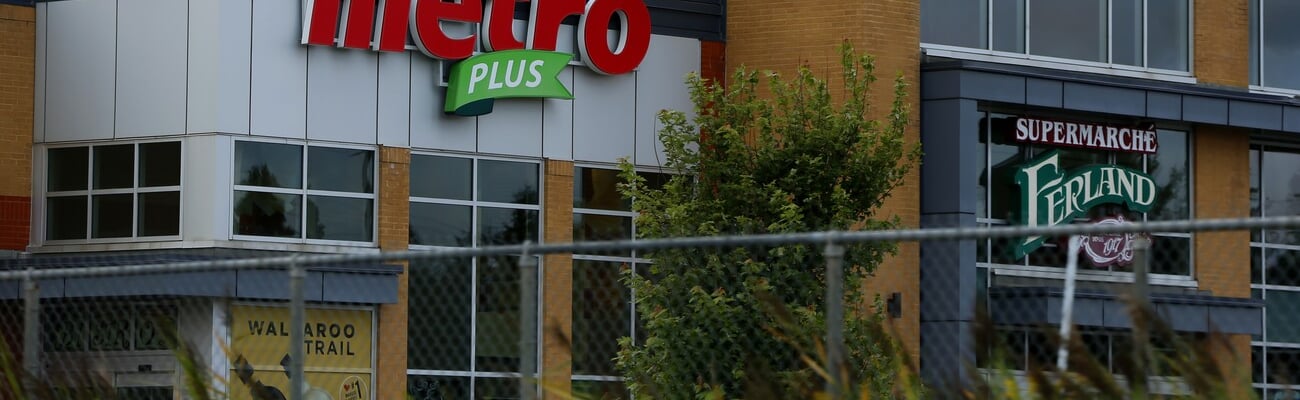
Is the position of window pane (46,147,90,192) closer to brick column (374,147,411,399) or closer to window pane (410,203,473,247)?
brick column (374,147,411,399)

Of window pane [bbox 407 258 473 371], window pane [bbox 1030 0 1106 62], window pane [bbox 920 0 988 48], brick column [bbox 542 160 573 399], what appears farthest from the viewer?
window pane [bbox 1030 0 1106 62]

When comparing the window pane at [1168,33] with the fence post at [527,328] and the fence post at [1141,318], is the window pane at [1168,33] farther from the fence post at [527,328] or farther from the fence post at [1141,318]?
the fence post at [1141,318]

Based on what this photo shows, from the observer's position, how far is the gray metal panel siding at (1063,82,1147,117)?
80.1 feet

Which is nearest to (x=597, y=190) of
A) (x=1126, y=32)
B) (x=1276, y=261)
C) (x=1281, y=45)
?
(x=1126, y=32)

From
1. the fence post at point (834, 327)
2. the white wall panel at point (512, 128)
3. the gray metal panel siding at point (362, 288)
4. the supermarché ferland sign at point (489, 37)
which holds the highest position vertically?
the supermarché ferland sign at point (489, 37)

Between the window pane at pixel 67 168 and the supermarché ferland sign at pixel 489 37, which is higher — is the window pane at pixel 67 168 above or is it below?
Result: below

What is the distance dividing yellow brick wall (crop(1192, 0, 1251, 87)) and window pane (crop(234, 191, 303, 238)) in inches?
522

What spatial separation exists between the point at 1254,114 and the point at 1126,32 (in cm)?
241

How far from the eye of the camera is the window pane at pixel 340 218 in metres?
22.2

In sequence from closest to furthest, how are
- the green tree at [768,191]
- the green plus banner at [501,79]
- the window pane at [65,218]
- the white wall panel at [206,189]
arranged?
the green tree at [768,191] < the white wall panel at [206,189] < the window pane at [65,218] < the green plus banner at [501,79]

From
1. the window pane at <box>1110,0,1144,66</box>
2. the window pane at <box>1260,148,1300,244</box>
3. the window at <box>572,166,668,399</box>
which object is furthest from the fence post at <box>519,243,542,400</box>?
the window pane at <box>1260,148,1300,244</box>

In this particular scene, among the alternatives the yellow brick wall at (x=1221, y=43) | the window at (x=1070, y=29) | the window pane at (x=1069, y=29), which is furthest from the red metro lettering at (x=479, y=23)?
the yellow brick wall at (x=1221, y=43)

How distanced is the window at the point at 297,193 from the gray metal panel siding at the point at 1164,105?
36.0 ft

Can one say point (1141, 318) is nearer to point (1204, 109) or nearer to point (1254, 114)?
point (1204, 109)
